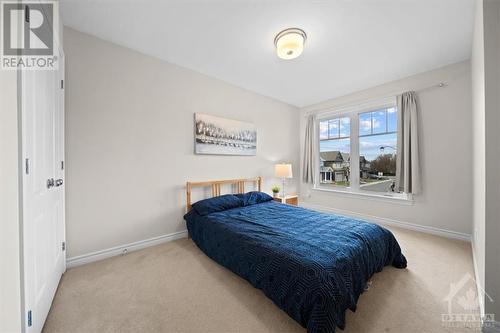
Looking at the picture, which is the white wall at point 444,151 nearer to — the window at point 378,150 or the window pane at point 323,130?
the window at point 378,150

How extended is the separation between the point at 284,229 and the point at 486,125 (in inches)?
69.5

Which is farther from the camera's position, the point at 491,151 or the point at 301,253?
the point at 301,253

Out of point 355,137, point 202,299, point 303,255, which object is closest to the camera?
point 303,255

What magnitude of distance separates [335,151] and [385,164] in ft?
3.39

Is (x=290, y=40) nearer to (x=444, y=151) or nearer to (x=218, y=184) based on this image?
(x=218, y=184)

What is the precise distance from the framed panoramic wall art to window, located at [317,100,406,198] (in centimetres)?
190

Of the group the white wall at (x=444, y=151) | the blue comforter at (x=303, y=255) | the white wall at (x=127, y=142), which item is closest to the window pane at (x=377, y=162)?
the white wall at (x=444, y=151)

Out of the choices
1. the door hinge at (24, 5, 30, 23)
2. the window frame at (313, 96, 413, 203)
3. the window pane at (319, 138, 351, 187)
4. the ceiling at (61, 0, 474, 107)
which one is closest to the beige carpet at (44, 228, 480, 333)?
the window frame at (313, 96, 413, 203)

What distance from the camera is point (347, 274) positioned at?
4.60 feet

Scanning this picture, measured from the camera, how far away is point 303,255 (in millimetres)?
1465

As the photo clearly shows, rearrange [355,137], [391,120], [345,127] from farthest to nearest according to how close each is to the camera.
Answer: [345,127] → [355,137] → [391,120]

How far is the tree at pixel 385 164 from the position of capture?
11.5 feet

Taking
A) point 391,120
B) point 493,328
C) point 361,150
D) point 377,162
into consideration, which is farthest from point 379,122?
point 493,328

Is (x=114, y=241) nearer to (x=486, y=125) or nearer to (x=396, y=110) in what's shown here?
(x=486, y=125)
